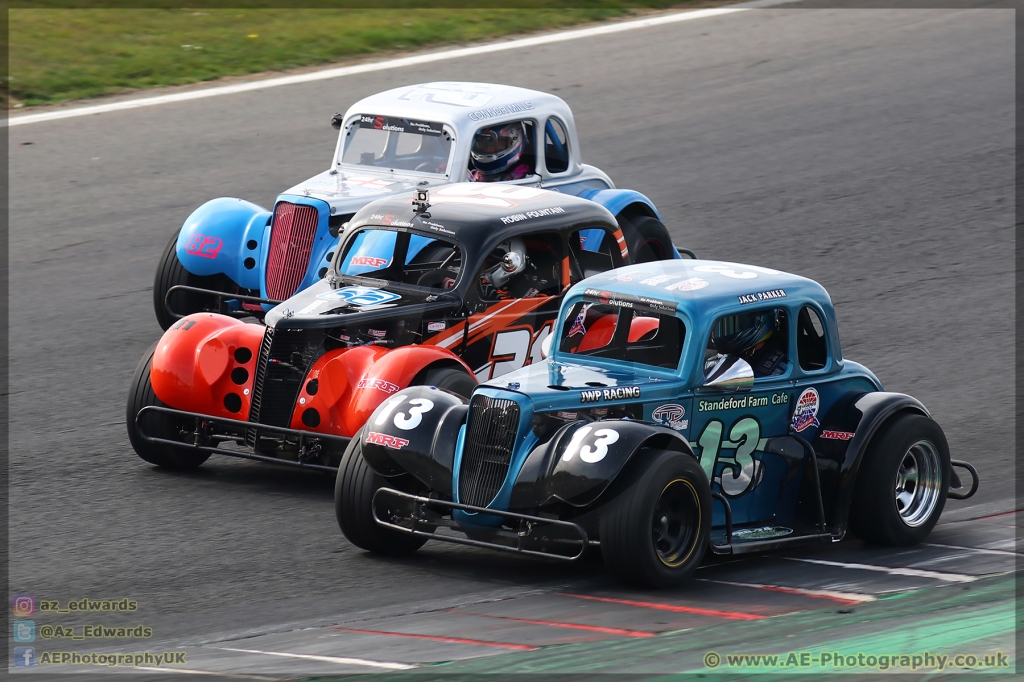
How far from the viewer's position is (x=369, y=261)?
11359mm

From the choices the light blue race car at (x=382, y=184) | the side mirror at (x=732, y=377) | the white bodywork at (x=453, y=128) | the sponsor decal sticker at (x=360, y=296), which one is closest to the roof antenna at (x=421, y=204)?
the sponsor decal sticker at (x=360, y=296)

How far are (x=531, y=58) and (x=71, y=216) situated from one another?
26.4ft

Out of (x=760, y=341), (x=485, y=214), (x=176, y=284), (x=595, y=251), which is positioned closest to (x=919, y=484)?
(x=760, y=341)

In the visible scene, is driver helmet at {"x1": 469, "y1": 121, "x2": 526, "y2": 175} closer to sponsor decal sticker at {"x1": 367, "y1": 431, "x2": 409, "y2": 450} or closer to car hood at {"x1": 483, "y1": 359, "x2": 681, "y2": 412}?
car hood at {"x1": 483, "y1": 359, "x2": 681, "y2": 412}

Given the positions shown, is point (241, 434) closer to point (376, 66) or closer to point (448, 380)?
point (448, 380)

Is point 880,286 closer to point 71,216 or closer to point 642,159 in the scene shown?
point 642,159

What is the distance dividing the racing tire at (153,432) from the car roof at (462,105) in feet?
15.0

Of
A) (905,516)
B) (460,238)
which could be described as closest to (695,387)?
(905,516)

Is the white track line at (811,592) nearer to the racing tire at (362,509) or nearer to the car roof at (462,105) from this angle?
the racing tire at (362,509)

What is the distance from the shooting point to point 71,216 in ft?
57.3

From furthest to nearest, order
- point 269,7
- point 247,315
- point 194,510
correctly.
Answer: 1. point 269,7
2. point 247,315
3. point 194,510

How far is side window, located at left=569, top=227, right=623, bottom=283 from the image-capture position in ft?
38.7

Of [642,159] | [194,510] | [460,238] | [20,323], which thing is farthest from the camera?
[642,159]

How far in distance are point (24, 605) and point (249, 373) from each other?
2.71 m
